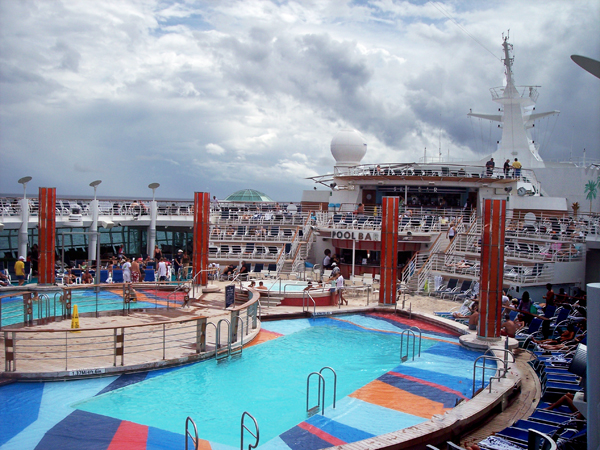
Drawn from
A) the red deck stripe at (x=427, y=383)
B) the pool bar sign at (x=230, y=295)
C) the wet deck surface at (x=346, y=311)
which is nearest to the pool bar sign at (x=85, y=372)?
the wet deck surface at (x=346, y=311)

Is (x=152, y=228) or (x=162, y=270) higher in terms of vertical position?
(x=152, y=228)

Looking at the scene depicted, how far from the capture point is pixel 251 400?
1039cm

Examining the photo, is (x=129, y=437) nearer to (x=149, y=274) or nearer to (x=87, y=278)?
(x=87, y=278)

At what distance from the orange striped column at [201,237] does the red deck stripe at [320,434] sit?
12.4 meters

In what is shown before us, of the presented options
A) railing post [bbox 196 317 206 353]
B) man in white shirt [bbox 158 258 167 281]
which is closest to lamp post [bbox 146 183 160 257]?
man in white shirt [bbox 158 258 167 281]

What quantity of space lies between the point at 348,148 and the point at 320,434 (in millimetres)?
29325

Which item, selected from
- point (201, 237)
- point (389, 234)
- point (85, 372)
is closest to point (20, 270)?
point (201, 237)

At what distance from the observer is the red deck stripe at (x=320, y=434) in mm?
8694

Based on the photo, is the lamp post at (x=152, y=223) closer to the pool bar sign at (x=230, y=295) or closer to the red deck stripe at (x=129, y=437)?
the pool bar sign at (x=230, y=295)

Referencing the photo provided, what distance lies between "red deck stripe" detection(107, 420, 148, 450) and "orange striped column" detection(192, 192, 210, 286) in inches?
474

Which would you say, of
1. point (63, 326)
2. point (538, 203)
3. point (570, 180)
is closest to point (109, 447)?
point (63, 326)

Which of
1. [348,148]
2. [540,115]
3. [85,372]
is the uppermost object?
[540,115]

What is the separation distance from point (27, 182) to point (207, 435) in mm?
21465

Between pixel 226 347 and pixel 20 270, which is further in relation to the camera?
pixel 20 270
